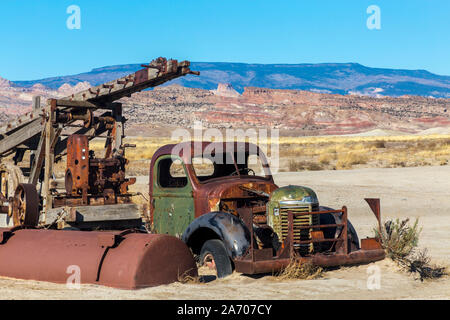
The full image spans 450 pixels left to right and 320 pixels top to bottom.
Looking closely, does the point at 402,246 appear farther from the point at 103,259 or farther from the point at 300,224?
the point at 103,259

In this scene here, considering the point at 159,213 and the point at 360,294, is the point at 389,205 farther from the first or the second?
the point at 360,294

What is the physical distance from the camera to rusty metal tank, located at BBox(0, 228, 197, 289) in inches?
251

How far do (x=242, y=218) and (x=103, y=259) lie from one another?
163 centimetres

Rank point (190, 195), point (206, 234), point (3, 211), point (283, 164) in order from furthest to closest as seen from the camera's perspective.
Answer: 1. point (283, 164)
2. point (3, 211)
3. point (190, 195)
4. point (206, 234)

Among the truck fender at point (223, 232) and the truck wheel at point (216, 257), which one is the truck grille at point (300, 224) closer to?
the truck fender at point (223, 232)

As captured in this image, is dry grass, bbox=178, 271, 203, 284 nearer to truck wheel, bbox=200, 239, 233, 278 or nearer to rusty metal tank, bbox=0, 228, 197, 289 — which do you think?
rusty metal tank, bbox=0, 228, 197, 289

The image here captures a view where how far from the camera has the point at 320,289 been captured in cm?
640

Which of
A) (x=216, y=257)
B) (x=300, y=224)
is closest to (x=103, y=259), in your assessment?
(x=216, y=257)

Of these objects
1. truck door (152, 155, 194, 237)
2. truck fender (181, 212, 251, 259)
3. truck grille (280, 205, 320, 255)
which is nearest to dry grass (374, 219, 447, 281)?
truck grille (280, 205, 320, 255)

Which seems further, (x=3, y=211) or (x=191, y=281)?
(x=3, y=211)

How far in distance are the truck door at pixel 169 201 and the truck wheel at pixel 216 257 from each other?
78 centimetres

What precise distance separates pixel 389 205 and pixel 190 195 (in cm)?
959

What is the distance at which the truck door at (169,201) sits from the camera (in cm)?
821
